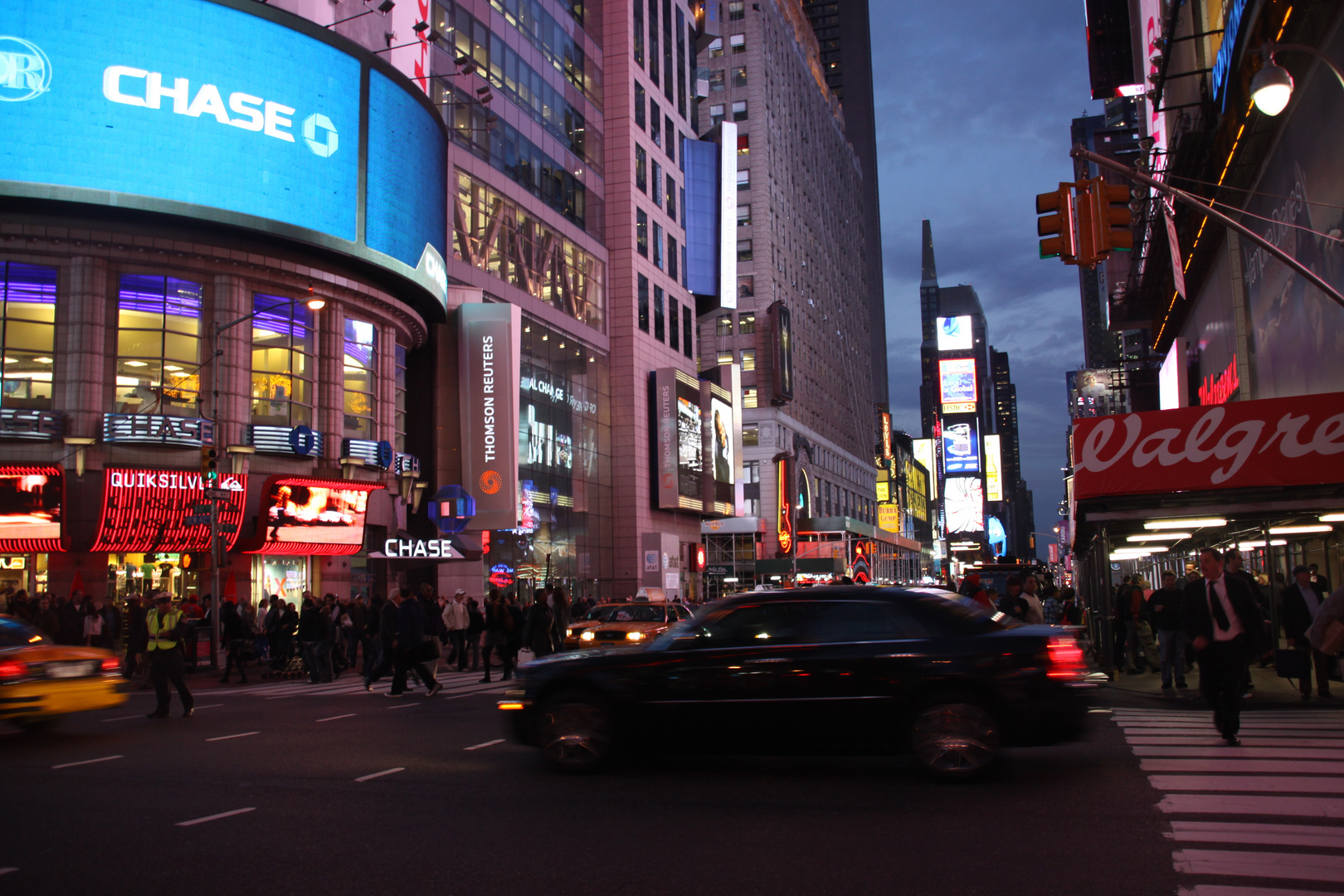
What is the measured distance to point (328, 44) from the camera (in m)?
33.1

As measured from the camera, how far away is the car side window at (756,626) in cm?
923

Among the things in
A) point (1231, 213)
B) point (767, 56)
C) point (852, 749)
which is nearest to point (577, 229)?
point (1231, 213)

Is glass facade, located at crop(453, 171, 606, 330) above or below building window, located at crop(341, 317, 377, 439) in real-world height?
above

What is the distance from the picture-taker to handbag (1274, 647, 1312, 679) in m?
14.0

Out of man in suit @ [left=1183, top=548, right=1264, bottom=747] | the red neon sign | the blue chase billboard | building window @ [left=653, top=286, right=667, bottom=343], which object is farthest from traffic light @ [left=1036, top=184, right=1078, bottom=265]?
building window @ [left=653, top=286, right=667, bottom=343]

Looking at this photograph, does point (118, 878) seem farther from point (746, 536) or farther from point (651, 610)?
point (746, 536)

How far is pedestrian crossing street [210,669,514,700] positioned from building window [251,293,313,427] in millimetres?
11262

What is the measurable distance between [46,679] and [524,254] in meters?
34.5

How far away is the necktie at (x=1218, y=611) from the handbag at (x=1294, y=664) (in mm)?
4501

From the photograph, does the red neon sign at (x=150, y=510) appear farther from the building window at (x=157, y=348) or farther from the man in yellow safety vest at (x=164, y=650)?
the man in yellow safety vest at (x=164, y=650)

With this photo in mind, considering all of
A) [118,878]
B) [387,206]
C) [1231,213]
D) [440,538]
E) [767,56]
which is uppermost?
[767,56]

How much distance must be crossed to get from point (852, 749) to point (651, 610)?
13707 millimetres

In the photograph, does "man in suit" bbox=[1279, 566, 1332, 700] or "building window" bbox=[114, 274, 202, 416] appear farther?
"building window" bbox=[114, 274, 202, 416]

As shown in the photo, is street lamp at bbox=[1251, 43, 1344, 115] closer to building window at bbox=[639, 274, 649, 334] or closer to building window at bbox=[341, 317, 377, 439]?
building window at bbox=[341, 317, 377, 439]
